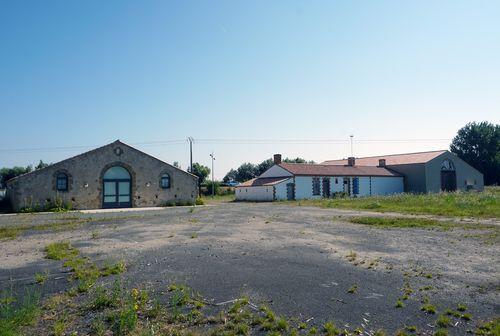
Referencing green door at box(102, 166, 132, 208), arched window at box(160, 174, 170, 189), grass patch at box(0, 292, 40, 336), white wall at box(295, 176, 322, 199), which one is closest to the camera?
grass patch at box(0, 292, 40, 336)

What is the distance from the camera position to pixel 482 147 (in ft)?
216

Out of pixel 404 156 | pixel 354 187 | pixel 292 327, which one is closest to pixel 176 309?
pixel 292 327

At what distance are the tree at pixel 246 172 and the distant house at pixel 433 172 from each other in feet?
102

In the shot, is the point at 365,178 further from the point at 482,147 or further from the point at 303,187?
the point at 482,147

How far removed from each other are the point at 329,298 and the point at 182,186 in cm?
2663

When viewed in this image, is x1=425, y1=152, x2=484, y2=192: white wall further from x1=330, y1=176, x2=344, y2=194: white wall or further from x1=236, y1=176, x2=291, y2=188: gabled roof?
x1=236, y1=176, x2=291, y2=188: gabled roof

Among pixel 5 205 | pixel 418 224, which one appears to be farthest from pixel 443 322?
pixel 5 205

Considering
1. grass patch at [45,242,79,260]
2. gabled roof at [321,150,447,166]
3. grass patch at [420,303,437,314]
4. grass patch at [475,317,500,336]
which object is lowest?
grass patch at [475,317,500,336]

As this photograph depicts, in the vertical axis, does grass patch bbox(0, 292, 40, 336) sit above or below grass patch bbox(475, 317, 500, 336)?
above

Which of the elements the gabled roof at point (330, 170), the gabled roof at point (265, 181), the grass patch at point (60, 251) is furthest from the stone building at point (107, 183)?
the grass patch at point (60, 251)

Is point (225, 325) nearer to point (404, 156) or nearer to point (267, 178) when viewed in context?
point (267, 178)

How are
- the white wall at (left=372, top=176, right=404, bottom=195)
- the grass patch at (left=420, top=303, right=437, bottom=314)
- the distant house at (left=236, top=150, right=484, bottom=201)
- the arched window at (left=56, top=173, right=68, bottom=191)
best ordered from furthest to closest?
1. the white wall at (left=372, top=176, right=404, bottom=195)
2. the distant house at (left=236, top=150, right=484, bottom=201)
3. the arched window at (left=56, top=173, right=68, bottom=191)
4. the grass patch at (left=420, top=303, right=437, bottom=314)

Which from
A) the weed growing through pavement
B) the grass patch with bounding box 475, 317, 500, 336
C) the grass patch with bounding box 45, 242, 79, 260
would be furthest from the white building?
the grass patch with bounding box 475, 317, 500, 336

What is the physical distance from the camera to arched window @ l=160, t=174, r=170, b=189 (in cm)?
3063
